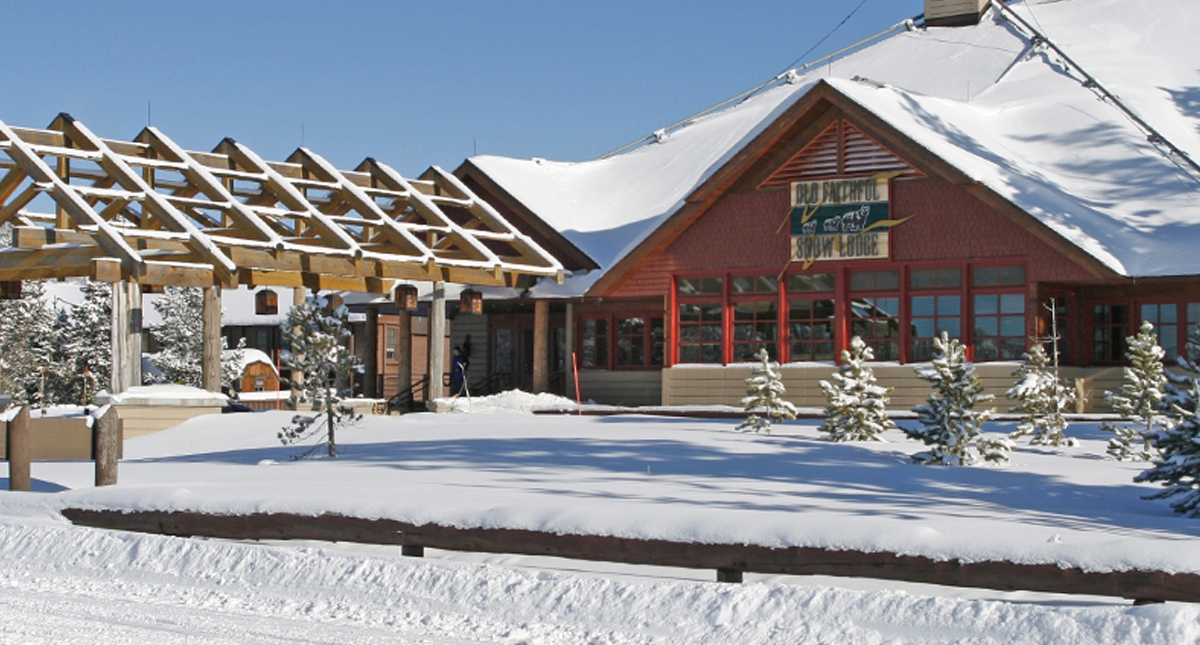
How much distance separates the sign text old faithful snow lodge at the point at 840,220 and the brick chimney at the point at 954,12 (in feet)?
49.1

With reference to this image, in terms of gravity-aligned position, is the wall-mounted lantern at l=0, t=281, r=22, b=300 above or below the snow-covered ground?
above

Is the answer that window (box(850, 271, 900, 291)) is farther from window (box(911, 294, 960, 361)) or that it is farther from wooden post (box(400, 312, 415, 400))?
wooden post (box(400, 312, 415, 400))

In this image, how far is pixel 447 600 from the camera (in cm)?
887

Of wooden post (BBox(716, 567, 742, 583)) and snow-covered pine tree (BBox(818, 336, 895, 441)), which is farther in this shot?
snow-covered pine tree (BBox(818, 336, 895, 441))

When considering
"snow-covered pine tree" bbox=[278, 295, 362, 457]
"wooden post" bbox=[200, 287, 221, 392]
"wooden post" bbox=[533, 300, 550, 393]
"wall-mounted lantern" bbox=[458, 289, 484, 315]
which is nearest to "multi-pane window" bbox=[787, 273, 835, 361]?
"wooden post" bbox=[533, 300, 550, 393]

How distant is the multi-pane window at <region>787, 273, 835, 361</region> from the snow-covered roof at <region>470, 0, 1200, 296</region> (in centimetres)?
291

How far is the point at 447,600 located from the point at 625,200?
24430 millimetres

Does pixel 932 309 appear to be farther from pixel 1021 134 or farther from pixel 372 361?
pixel 372 361

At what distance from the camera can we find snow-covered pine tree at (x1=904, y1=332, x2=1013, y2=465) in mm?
15031

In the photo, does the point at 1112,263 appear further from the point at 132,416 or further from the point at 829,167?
the point at 132,416

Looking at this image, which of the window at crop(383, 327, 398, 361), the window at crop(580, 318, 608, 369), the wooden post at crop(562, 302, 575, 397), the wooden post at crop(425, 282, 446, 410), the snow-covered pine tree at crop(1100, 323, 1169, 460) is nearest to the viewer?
the snow-covered pine tree at crop(1100, 323, 1169, 460)

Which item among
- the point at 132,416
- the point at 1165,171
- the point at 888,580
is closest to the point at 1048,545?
the point at 888,580

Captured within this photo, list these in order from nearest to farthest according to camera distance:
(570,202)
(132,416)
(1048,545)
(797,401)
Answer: (1048,545) → (132,416) → (797,401) → (570,202)

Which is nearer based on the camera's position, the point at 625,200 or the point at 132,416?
the point at 132,416
